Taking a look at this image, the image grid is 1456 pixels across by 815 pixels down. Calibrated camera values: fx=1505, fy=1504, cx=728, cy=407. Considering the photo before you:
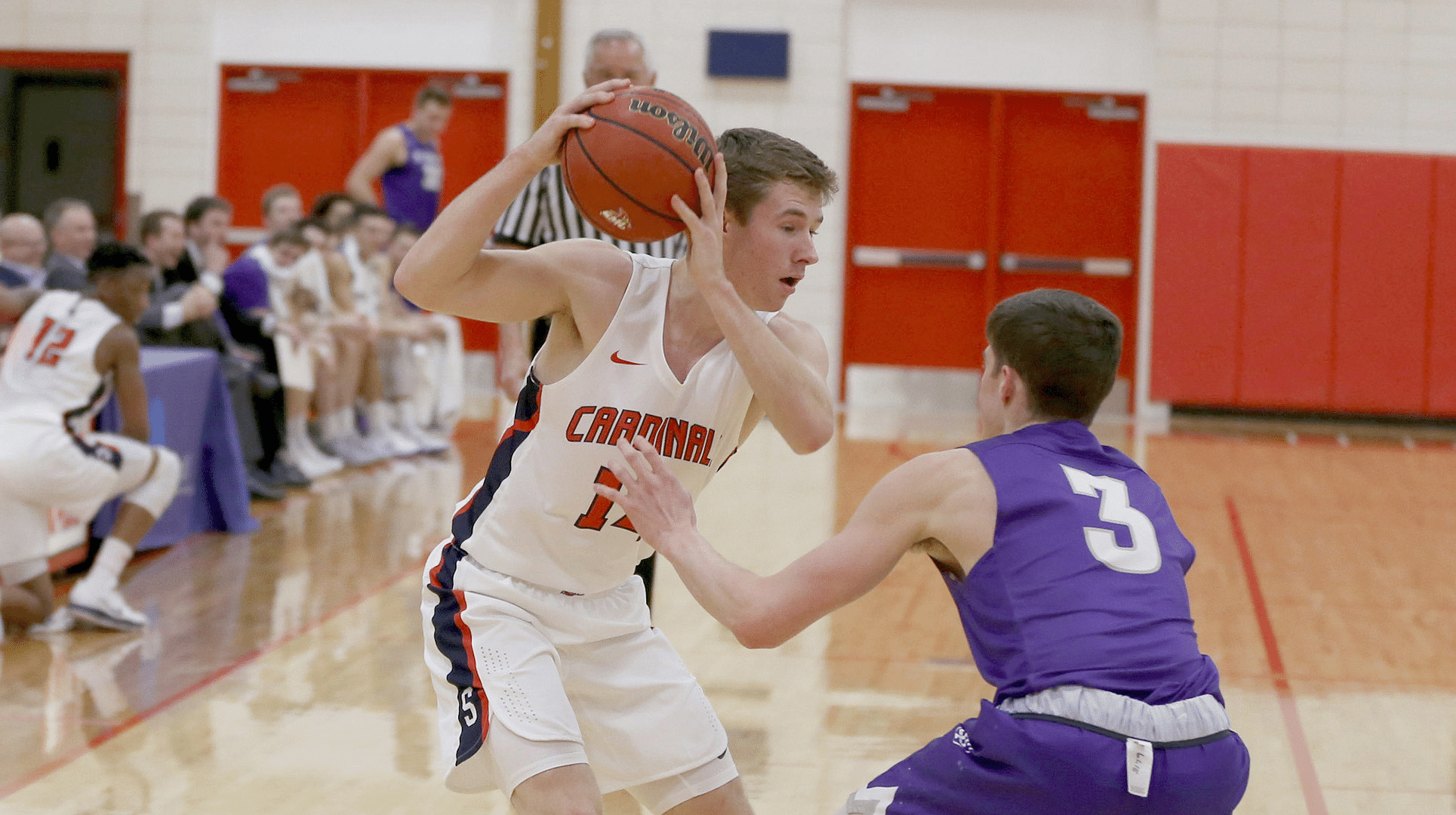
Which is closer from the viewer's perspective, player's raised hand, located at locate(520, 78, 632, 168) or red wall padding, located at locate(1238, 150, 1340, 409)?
player's raised hand, located at locate(520, 78, 632, 168)

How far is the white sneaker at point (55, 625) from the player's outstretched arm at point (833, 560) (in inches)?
143

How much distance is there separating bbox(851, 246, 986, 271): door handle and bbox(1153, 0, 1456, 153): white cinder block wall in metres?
1.98

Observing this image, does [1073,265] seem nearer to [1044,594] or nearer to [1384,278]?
[1384,278]

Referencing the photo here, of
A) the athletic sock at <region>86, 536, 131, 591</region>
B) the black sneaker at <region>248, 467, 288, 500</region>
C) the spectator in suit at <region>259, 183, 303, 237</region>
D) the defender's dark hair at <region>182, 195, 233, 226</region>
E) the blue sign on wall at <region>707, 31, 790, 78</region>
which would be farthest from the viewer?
the blue sign on wall at <region>707, 31, 790, 78</region>

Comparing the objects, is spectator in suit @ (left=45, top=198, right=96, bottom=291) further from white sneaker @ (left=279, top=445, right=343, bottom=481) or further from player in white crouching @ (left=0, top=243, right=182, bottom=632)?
player in white crouching @ (left=0, top=243, right=182, bottom=632)

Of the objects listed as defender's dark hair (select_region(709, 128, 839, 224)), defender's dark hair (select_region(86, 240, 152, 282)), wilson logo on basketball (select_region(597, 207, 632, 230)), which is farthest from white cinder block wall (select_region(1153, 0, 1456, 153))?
wilson logo on basketball (select_region(597, 207, 632, 230))

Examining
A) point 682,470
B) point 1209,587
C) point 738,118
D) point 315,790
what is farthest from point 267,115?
point 682,470

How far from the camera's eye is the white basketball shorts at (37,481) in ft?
16.6

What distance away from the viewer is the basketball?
7.80ft

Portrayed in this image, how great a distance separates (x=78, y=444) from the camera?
5.21m

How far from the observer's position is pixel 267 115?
543 inches

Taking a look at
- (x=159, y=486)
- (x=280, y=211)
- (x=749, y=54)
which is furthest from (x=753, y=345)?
(x=749, y=54)

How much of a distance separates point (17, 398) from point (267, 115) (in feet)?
29.9

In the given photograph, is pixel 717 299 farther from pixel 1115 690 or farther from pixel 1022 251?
pixel 1022 251
